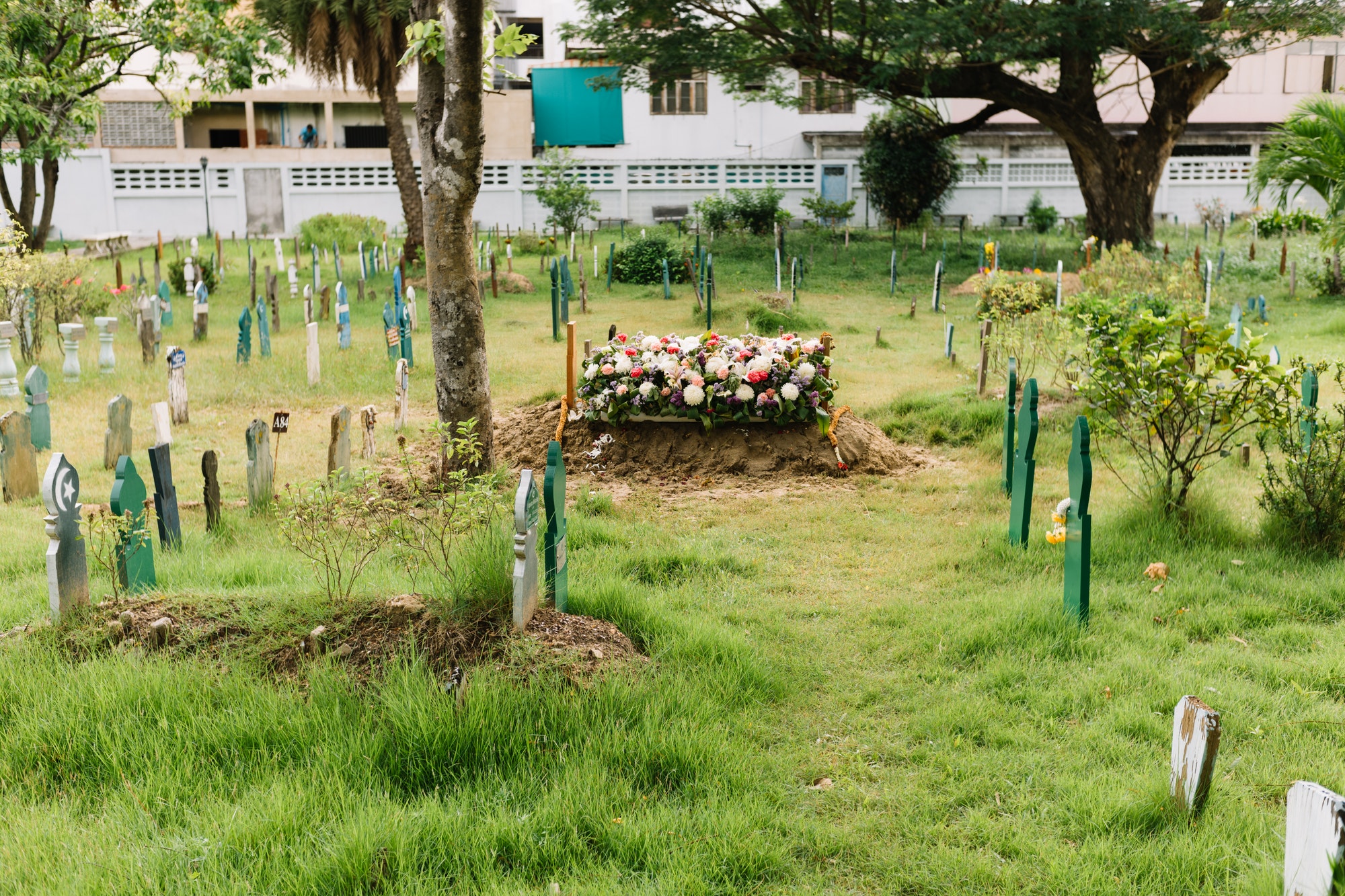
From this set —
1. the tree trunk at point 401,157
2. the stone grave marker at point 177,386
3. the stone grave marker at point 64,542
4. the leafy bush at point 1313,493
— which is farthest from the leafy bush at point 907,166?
the stone grave marker at point 64,542

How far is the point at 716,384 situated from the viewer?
8422mm

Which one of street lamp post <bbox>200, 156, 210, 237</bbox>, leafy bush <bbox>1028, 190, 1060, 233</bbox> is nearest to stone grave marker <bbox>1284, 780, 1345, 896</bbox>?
leafy bush <bbox>1028, 190, 1060, 233</bbox>

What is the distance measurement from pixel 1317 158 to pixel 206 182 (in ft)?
90.5

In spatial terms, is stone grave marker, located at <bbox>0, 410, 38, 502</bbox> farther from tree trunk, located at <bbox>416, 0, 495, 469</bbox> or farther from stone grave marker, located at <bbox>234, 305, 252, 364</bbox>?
stone grave marker, located at <bbox>234, 305, 252, 364</bbox>

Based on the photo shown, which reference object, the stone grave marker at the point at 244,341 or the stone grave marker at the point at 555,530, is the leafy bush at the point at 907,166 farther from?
the stone grave marker at the point at 555,530

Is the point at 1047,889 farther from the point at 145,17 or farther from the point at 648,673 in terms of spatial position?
the point at 145,17

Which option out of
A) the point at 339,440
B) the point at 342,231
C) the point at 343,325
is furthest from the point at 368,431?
the point at 342,231

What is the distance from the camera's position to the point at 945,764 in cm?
399

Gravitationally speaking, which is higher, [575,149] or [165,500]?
[575,149]

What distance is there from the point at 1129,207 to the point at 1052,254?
6.40 feet

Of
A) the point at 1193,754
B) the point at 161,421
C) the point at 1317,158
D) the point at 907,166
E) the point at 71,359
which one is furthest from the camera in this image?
the point at 907,166

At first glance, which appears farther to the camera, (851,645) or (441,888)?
(851,645)

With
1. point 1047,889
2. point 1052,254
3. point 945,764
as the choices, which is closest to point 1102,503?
point 945,764

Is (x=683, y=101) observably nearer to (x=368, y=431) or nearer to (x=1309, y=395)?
(x=368, y=431)
